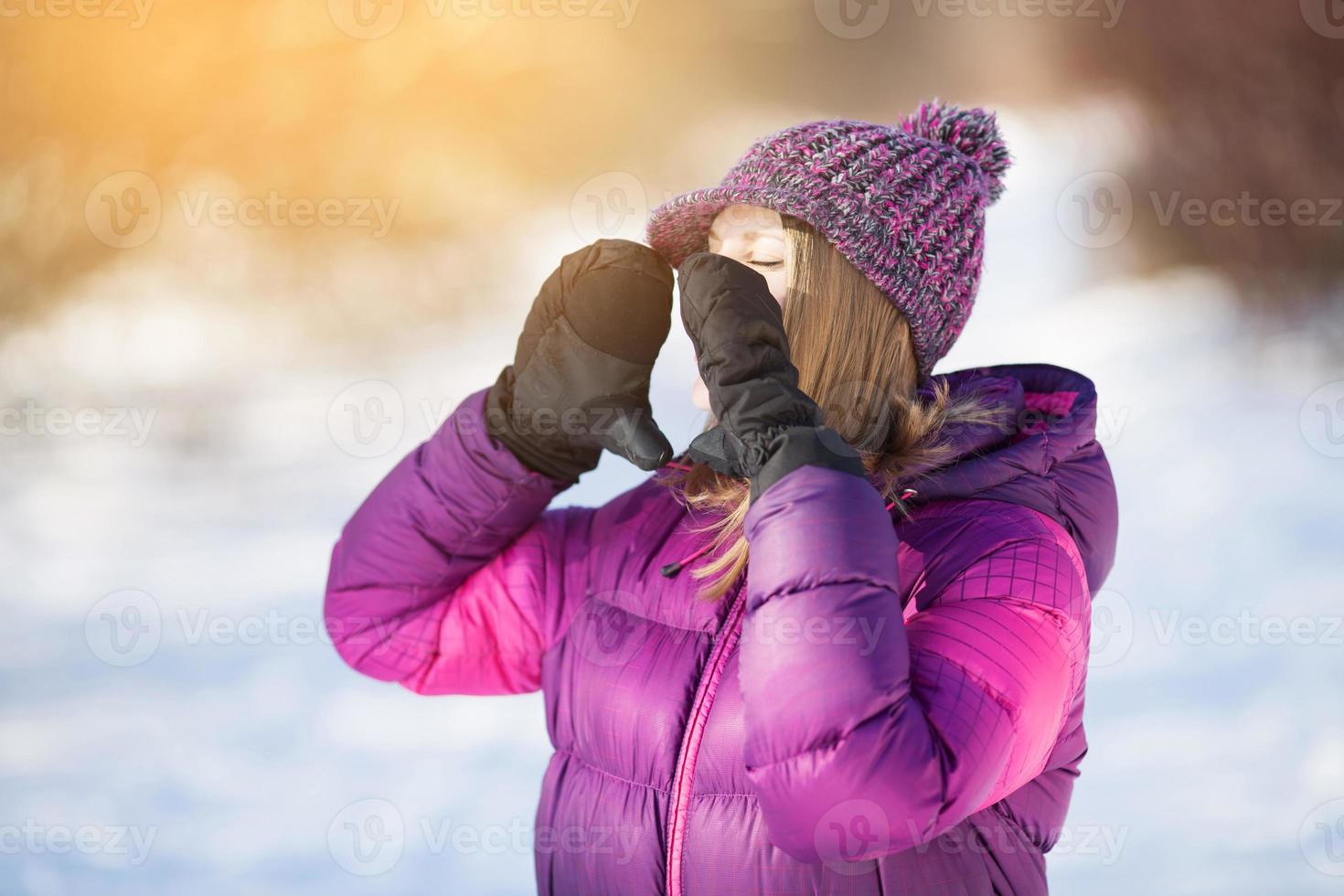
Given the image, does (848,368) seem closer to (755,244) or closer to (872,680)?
(755,244)

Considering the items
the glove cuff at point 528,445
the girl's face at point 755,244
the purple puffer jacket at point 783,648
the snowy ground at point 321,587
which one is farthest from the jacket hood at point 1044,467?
the snowy ground at point 321,587

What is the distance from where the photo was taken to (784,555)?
817 millimetres

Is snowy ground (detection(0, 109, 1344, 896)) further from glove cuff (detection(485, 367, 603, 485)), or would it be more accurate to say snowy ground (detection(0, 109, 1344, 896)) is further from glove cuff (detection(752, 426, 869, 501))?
glove cuff (detection(752, 426, 869, 501))

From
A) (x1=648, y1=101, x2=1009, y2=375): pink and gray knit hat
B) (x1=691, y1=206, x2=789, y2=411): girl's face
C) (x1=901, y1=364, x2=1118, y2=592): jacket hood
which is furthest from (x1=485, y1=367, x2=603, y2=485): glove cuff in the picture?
(x1=901, y1=364, x2=1118, y2=592): jacket hood

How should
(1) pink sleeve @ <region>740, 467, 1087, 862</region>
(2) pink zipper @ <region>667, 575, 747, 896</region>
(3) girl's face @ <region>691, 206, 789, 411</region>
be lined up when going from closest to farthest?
1. (1) pink sleeve @ <region>740, 467, 1087, 862</region>
2. (2) pink zipper @ <region>667, 575, 747, 896</region>
3. (3) girl's face @ <region>691, 206, 789, 411</region>

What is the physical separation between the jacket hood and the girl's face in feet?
0.74

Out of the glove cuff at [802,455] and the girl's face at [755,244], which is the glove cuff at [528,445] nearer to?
the girl's face at [755,244]

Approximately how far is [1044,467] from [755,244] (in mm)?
366

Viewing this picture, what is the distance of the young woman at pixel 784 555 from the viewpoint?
80cm

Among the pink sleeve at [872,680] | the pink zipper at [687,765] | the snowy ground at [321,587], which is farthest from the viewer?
the snowy ground at [321,587]

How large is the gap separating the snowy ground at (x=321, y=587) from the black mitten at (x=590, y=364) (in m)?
0.70

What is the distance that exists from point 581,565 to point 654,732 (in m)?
0.28

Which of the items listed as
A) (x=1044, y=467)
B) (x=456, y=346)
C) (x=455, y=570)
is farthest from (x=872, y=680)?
(x=456, y=346)

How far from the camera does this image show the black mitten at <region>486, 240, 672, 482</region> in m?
1.10
